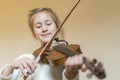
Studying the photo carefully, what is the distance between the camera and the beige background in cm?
164

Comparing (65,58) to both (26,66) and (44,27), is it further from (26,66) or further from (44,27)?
(44,27)

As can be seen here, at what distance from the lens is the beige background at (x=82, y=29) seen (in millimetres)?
1642

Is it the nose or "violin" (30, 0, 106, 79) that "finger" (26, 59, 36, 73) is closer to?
"violin" (30, 0, 106, 79)

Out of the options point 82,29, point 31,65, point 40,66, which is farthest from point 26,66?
point 82,29

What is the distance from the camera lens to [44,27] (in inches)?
45.9

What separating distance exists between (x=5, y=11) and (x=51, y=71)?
0.95m

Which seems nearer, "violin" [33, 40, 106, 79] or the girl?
"violin" [33, 40, 106, 79]

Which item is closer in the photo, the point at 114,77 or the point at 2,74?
the point at 2,74

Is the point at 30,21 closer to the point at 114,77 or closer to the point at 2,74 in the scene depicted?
the point at 2,74

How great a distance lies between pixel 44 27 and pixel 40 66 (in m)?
0.15

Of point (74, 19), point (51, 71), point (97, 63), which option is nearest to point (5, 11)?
point (74, 19)

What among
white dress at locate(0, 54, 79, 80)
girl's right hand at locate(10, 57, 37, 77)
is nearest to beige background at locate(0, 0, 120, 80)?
white dress at locate(0, 54, 79, 80)

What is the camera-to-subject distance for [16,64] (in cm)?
97

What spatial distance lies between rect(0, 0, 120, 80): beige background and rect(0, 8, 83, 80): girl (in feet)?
1.51
